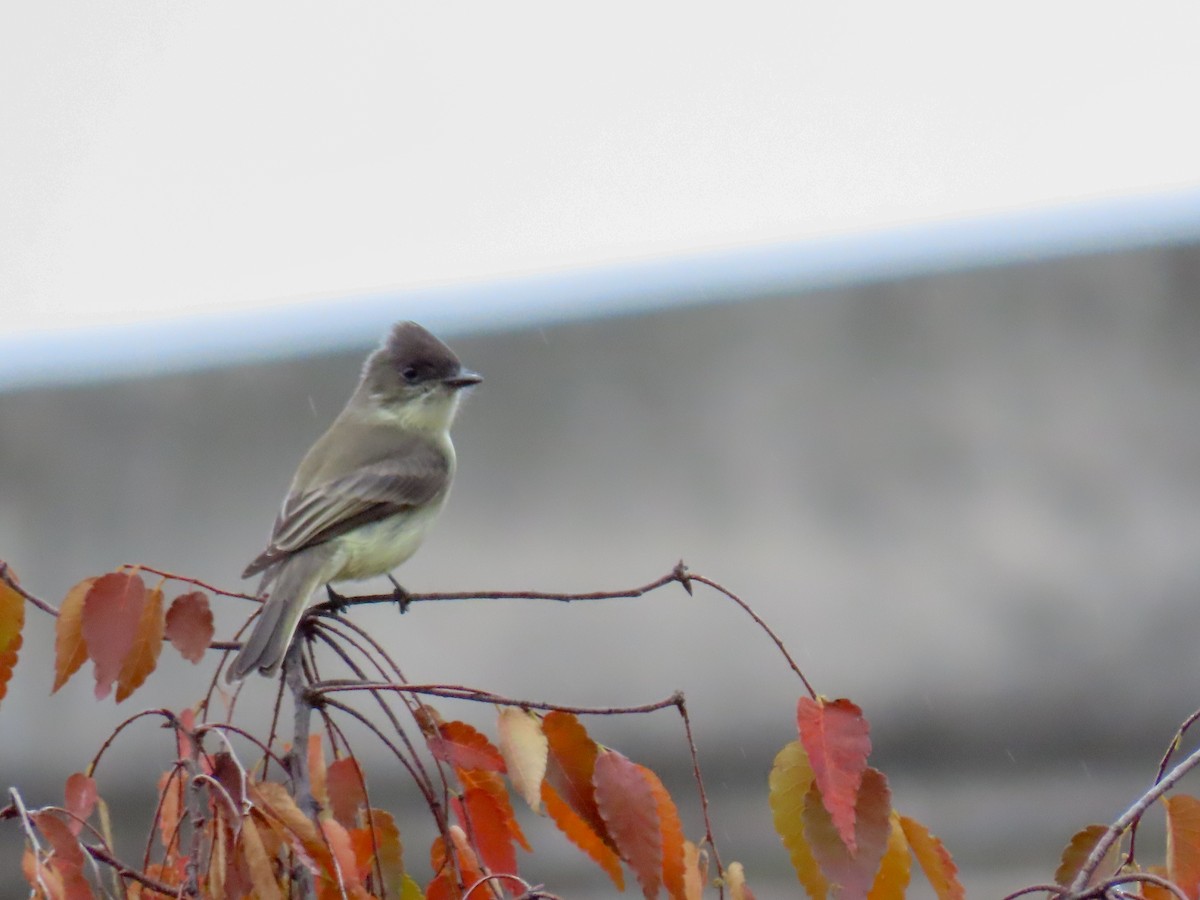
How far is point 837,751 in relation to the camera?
1.65 metres

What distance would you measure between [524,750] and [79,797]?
1.82ft

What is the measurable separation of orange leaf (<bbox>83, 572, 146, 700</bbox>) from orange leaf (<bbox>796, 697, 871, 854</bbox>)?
2.85 ft

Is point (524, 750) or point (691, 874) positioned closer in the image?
point (524, 750)

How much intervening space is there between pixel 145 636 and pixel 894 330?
486 cm

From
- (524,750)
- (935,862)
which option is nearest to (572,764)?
(524,750)

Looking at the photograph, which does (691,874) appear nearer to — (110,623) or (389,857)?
(389,857)

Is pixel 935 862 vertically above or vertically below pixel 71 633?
below

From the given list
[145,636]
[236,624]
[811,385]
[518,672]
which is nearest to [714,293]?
[811,385]

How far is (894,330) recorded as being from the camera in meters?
6.31

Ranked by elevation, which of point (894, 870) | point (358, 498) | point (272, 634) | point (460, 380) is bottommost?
point (894, 870)

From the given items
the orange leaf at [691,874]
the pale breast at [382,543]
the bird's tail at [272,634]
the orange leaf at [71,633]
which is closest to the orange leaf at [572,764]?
the orange leaf at [691,874]

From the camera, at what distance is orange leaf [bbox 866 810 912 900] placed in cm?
175

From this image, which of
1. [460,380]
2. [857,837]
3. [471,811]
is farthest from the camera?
[460,380]

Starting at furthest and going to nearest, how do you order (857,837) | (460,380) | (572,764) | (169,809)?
(460,380), (169,809), (572,764), (857,837)
